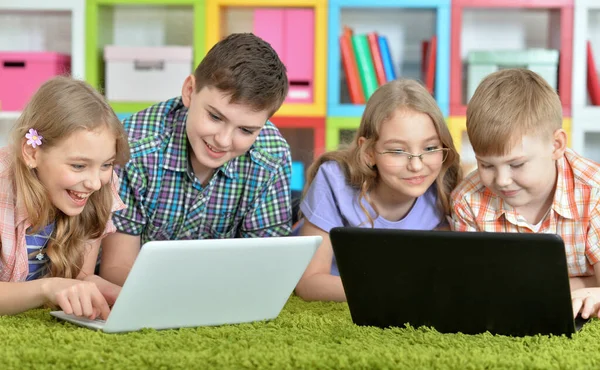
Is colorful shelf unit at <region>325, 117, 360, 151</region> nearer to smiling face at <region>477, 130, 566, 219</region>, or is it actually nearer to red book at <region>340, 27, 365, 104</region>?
red book at <region>340, 27, 365, 104</region>

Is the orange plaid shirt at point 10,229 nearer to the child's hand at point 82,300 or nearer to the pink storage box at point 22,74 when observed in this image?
the child's hand at point 82,300

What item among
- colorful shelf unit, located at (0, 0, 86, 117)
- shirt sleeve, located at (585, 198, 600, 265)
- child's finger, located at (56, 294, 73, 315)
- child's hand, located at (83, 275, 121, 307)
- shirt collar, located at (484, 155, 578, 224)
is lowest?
child's hand, located at (83, 275, 121, 307)

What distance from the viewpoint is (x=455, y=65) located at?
296 cm

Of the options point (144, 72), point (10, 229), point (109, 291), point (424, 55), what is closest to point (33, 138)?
point (10, 229)

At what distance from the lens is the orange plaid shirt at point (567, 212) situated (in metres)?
1.51

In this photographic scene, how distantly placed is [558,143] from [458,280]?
2.05 feet

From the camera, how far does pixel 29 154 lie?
1.41 m

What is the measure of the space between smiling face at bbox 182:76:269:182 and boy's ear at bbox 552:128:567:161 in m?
0.60

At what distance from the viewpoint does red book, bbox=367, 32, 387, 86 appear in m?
2.96

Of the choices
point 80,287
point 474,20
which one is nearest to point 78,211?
point 80,287

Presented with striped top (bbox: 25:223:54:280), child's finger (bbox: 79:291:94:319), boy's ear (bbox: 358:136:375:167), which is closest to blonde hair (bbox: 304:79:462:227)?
boy's ear (bbox: 358:136:375:167)

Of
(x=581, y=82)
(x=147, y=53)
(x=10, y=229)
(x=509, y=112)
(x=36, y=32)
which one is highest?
(x=36, y=32)

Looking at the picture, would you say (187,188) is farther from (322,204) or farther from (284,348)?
(284,348)

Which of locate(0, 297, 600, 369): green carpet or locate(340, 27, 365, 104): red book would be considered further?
locate(340, 27, 365, 104): red book
